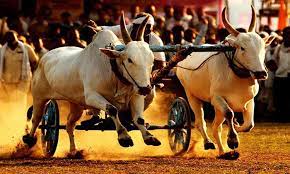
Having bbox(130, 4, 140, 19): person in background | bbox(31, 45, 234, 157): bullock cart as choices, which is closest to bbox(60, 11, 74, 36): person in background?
bbox(130, 4, 140, 19): person in background

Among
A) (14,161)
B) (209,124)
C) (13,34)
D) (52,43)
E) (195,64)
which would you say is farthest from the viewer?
(52,43)

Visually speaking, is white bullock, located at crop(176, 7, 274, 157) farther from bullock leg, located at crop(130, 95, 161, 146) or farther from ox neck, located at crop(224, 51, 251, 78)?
bullock leg, located at crop(130, 95, 161, 146)

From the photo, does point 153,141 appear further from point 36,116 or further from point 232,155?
point 36,116

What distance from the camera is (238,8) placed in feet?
77.3

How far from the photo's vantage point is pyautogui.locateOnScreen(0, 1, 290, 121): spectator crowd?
2239cm

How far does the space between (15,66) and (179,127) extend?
5.98 metres

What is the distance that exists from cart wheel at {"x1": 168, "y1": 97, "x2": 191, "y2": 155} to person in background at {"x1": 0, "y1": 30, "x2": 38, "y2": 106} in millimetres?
5212

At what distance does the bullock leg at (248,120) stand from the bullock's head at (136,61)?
70.6 inches

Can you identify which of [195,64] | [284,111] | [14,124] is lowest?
[284,111]

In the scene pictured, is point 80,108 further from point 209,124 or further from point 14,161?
point 209,124

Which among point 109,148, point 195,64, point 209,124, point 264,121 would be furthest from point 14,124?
point 264,121

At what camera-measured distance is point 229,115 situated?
45.5 feet

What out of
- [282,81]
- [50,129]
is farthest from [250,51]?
[282,81]

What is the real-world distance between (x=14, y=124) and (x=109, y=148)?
2.30 metres
